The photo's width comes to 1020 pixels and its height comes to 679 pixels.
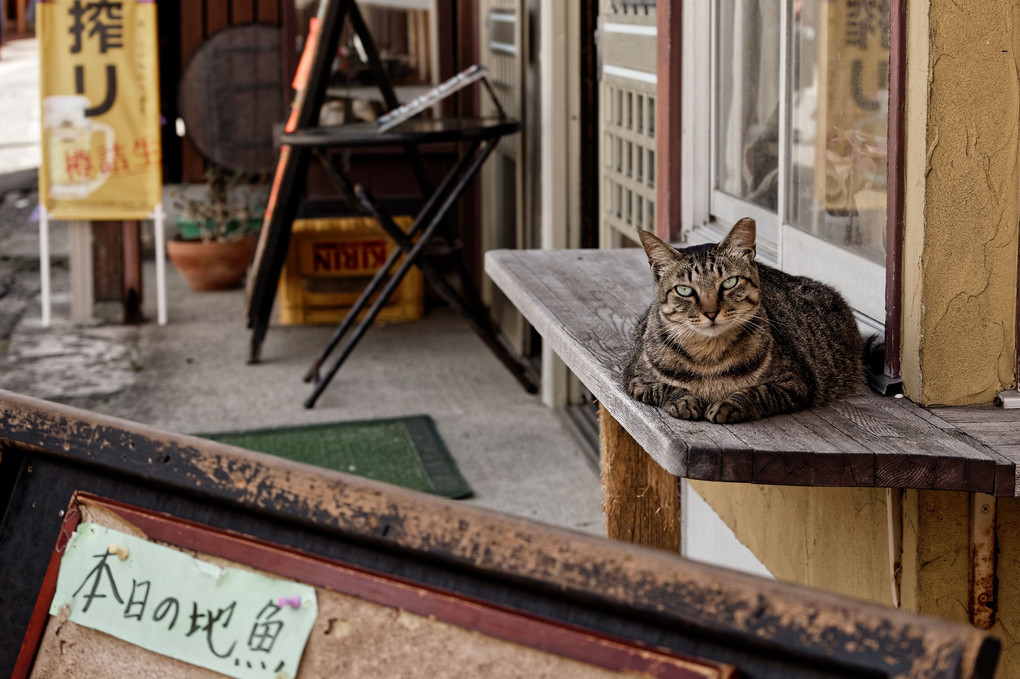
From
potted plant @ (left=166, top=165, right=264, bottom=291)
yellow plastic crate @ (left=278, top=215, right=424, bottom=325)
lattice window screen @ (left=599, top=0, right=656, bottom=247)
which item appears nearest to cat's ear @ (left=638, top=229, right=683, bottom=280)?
lattice window screen @ (left=599, top=0, right=656, bottom=247)

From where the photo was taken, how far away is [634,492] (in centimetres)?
244

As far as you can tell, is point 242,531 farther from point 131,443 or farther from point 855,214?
point 855,214

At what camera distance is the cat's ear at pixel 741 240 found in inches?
75.0

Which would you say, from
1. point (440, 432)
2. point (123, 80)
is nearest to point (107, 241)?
point (123, 80)

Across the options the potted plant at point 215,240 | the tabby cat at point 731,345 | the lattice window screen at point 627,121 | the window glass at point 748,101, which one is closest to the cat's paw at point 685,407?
the tabby cat at point 731,345

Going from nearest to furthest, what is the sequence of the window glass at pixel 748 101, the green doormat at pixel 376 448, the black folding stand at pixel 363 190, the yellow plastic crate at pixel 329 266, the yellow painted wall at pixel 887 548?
the yellow painted wall at pixel 887 548 < the window glass at pixel 748 101 < the green doormat at pixel 376 448 < the black folding stand at pixel 363 190 < the yellow plastic crate at pixel 329 266

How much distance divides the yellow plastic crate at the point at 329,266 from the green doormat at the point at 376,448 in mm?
1708

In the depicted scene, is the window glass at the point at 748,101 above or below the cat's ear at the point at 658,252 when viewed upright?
above

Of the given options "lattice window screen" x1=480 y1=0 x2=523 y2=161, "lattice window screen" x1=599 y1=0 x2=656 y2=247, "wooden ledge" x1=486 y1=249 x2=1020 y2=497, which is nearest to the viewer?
"wooden ledge" x1=486 y1=249 x2=1020 y2=497

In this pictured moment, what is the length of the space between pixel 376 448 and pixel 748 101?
254 cm

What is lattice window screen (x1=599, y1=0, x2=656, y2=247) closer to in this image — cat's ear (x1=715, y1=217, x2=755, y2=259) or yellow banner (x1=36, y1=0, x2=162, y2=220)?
cat's ear (x1=715, y1=217, x2=755, y2=259)

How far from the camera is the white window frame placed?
2.45 meters

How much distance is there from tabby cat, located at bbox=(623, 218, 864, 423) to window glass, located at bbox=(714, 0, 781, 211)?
0.82 meters

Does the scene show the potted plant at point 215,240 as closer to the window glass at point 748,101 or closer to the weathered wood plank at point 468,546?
the window glass at point 748,101
